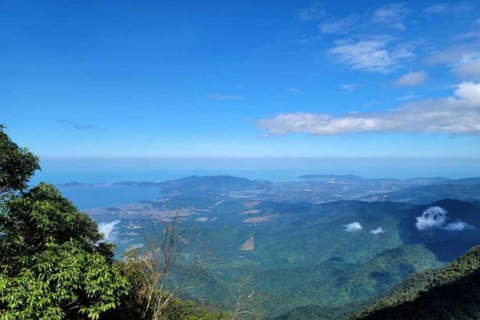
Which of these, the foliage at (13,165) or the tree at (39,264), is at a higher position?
the foliage at (13,165)

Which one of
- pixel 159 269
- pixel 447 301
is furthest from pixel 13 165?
pixel 447 301

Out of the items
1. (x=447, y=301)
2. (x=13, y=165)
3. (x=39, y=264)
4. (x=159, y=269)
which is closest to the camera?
(x=39, y=264)

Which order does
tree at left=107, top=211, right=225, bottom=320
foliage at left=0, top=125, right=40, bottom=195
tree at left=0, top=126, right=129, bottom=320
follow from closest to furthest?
tree at left=0, top=126, right=129, bottom=320
foliage at left=0, top=125, right=40, bottom=195
tree at left=107, top=211, right=225, bottom=320

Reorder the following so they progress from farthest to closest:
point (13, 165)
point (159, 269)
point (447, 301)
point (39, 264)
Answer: point (447, 301), point (159, 269), point (13, 165), point (39, 264)

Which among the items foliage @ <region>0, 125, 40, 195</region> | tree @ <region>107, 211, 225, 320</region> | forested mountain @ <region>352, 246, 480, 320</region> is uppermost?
foliage @ <region>0, 125, 40, 195</region>

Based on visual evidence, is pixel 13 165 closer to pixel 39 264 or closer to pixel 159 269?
pixel 39 264

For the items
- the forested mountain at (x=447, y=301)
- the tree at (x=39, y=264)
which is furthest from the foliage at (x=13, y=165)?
the forested mountain at (x=447, y=301)

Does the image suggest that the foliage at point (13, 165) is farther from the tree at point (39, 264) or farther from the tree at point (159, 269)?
the tree at point (159, 269)

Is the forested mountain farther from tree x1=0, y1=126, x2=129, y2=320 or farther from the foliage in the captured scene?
the foliage

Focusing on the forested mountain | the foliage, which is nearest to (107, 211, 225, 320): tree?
the foliage

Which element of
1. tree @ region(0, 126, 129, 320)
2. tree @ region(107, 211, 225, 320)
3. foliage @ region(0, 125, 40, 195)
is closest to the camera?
tree @ region(0, 126, 129, 320)
